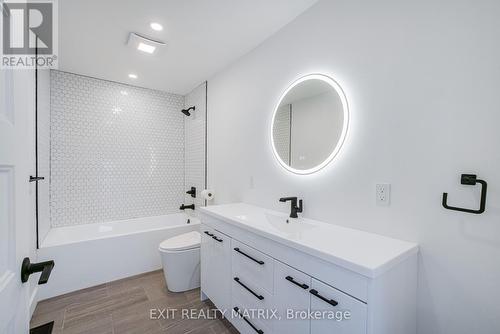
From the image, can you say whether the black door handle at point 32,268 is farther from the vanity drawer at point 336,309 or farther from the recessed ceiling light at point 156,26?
the recessed ceiling light at point 156,26

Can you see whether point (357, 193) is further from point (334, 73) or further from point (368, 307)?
point (334, 73)

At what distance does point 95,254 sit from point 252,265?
6.77ft

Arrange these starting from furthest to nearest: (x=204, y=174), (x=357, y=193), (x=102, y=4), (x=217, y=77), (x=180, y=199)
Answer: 1. (x=180, y=199)
2. (x=204, y=174)
3. (x=217, y=77)
4. (x=102, y=4)
5. (x=357, y=193)

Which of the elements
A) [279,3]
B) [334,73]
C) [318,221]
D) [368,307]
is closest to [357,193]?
[318,221]

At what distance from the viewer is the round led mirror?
1.56 meters

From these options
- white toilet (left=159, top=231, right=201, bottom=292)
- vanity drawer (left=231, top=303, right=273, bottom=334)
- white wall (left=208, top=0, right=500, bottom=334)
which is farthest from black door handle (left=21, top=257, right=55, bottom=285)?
white toilet (left=159, top=231, right=201, bottom=292)

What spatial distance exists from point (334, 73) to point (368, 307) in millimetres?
1404

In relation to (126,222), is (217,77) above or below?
above

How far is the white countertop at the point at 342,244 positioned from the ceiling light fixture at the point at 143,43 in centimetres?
182

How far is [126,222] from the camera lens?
3328mm

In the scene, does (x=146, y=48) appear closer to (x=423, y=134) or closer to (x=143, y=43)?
(x=143, y=43)

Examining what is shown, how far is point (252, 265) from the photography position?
1.53 meters

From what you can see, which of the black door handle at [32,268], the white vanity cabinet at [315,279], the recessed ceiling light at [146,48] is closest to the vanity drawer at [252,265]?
the white vanity cabinet at [315,279]

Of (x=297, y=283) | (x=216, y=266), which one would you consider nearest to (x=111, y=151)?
(x=216, y=266)
